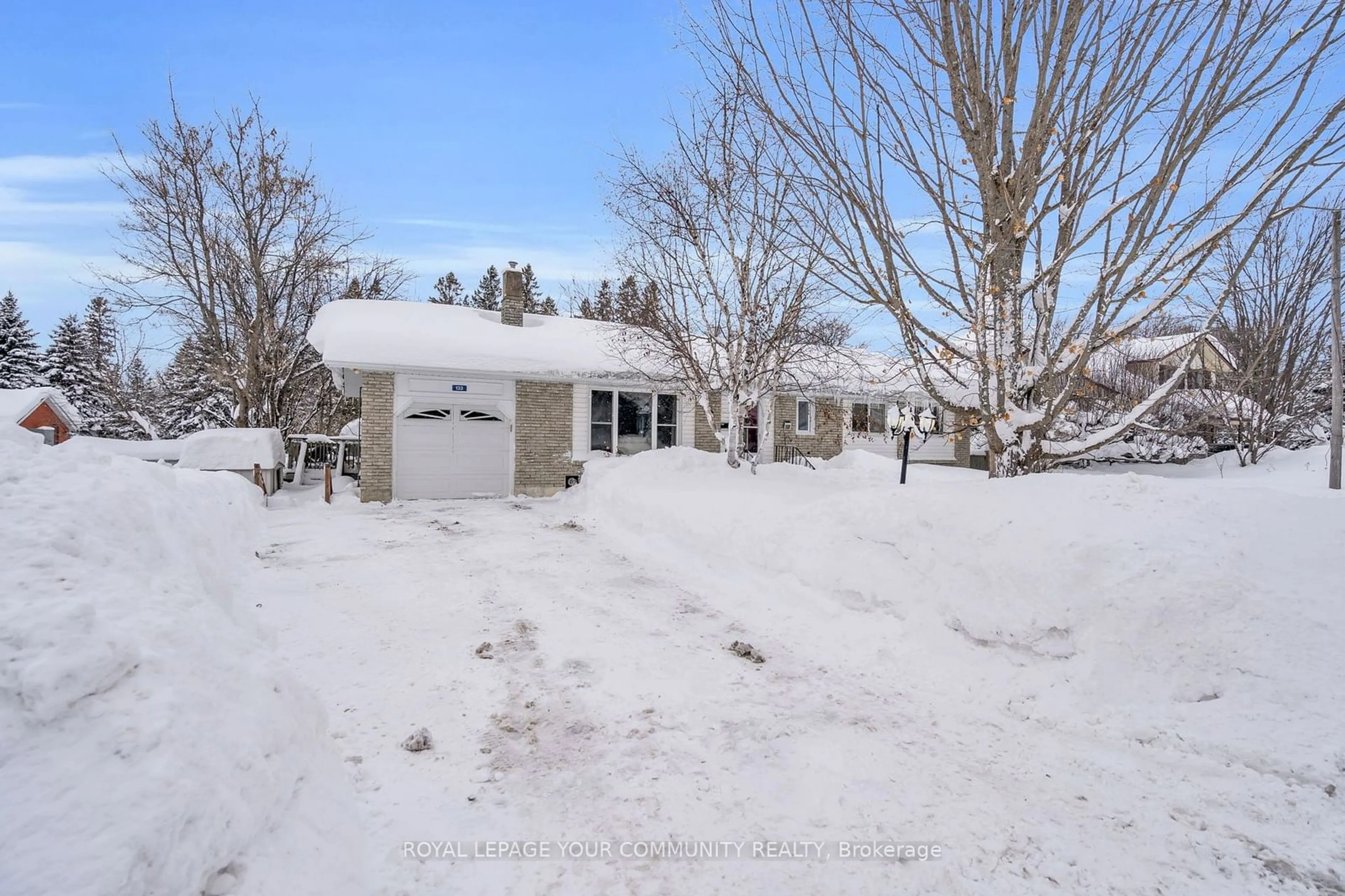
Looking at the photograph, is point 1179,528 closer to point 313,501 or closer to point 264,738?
point 264,738

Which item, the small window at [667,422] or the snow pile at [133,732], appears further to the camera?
the small window at [667,422]

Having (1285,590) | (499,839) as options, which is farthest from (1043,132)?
(499,839)

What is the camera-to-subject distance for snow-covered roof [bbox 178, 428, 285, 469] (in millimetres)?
13148

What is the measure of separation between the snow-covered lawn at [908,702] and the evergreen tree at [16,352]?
34.1 m

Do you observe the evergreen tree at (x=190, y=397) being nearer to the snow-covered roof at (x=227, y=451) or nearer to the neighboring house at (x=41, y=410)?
the neighboring house at (x=41, y=410)

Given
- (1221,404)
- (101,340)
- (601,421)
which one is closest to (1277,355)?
(1221,404)

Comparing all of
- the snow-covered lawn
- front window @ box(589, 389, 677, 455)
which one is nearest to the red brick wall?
front window @ box(589, 389, 677, 455)

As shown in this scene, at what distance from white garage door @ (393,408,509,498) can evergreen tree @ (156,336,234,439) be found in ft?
Result: 31.1

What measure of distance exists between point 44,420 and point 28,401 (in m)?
4.05

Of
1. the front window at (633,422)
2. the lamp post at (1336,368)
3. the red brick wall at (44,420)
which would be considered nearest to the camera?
the lamp post at (1336,368)

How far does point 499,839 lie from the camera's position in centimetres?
260

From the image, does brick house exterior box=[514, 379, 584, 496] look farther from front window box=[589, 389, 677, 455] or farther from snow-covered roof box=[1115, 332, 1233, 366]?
snow-covered roof box=[1115, 332, 1233, 366]

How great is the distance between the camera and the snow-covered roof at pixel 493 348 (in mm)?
12969

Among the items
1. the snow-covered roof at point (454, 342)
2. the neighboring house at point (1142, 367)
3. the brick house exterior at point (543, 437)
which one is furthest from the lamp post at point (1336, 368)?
the brick house exterior at point (543, 437)
